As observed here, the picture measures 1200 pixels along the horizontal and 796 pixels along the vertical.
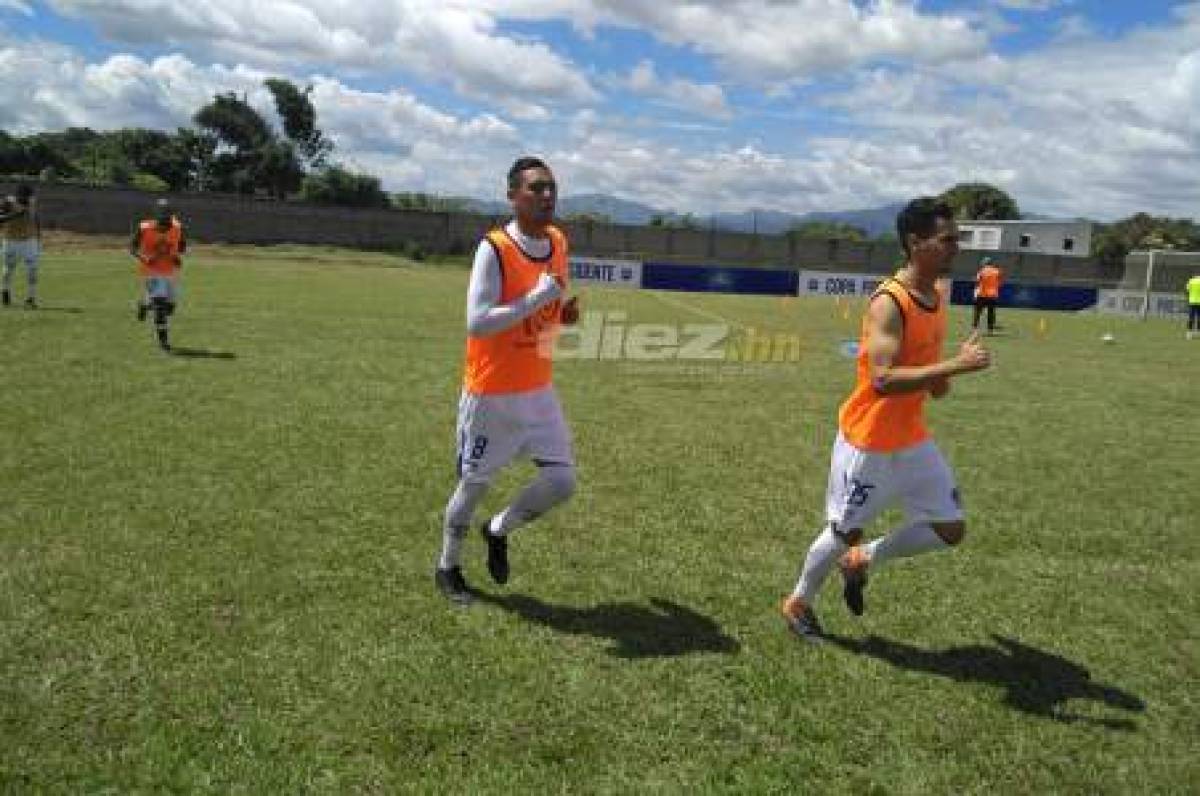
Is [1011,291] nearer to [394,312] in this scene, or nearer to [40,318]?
[394,312]

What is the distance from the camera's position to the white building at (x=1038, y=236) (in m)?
92.8

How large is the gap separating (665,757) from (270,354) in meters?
12.1

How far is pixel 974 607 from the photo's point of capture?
5.91 metres

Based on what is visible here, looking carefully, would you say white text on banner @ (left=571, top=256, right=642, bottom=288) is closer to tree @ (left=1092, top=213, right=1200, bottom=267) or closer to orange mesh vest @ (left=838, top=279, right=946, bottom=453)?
orange mesh vest @ (left=838, top=279, right=946, bottom=453)

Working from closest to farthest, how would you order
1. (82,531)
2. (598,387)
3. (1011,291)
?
(82,531)
(598,387)
(1011,291)

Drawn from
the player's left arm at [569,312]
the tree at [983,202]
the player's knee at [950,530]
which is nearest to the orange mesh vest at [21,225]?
the player's left arm at [569,312]

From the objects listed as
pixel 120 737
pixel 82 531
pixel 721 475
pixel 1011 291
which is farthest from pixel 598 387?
pixel 1011 291

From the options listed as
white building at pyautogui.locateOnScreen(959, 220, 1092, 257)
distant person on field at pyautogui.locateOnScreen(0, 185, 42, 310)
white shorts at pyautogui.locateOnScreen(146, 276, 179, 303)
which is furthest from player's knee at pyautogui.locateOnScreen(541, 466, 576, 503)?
white building at pyautogui.locateOnScreen(959, 220, 1092, 257)

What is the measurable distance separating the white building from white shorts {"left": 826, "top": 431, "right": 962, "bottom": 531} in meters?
94.5

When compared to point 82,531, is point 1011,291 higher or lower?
higher

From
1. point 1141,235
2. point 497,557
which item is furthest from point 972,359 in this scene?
point 1141,235

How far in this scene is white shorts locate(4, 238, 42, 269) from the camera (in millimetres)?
17797

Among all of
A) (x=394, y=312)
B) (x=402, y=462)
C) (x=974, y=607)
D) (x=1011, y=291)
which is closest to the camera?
(x=974, y=607)

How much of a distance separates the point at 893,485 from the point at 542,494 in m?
1.93
